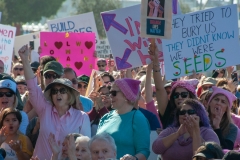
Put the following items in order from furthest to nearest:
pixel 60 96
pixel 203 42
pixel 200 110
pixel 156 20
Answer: pixel 203 42 < pixel 156 20 < pixel 60 96 < pixel 200 110

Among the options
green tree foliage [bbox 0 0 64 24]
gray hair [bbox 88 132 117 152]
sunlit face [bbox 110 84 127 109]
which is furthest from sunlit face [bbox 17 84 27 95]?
green tree foliage [bbox 0 0 64 24]

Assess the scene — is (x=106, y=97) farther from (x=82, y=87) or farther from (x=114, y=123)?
(x=82, y=87)

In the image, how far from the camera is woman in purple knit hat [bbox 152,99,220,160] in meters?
6.98

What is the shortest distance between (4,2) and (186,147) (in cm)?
4049

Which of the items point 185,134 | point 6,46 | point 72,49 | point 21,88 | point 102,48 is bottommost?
point 185,134

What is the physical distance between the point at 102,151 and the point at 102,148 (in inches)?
0.9

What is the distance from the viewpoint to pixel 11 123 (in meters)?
7.93

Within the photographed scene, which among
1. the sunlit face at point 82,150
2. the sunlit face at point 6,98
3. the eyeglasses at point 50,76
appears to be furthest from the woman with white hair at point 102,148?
the eyeglasses at point 50,76

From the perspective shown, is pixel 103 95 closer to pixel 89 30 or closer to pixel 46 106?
pixel 46 106

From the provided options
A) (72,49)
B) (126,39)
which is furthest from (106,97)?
(72,49)

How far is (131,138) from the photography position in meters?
7.38

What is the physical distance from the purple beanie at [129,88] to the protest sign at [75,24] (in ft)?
25.2

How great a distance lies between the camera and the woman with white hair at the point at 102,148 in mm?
6668

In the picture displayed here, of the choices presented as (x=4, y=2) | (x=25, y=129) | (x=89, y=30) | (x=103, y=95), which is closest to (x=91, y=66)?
(x=89, y=30)
